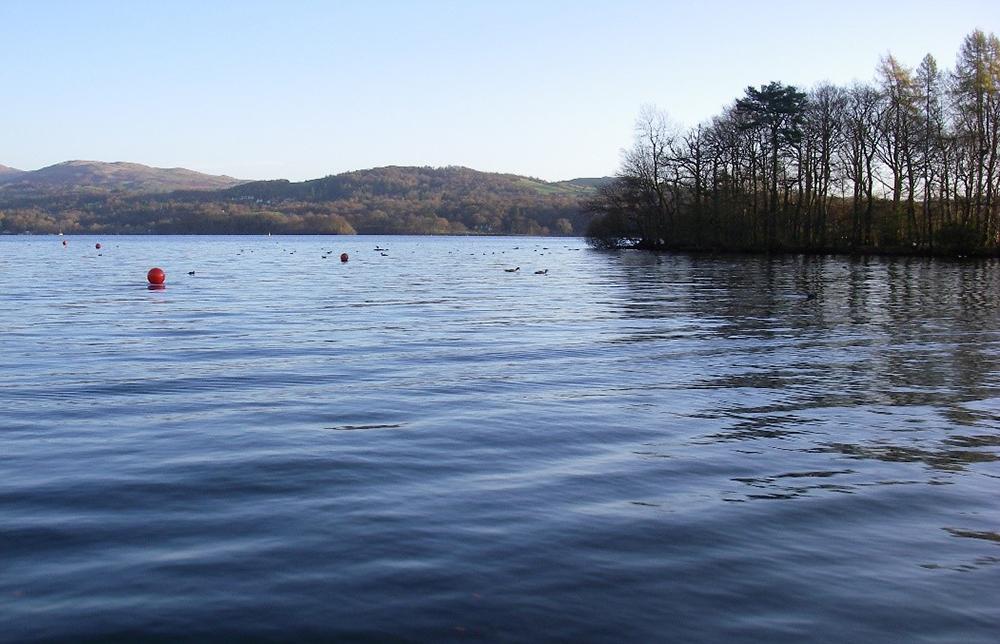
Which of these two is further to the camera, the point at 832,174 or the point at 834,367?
the point at 832,174

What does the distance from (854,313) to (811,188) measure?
2461 inches

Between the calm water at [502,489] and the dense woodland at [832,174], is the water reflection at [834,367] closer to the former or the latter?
the calm water at [502,489]

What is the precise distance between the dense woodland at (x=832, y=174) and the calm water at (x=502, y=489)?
55.2 metres

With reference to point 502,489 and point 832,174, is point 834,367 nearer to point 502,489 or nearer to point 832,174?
point 502,489

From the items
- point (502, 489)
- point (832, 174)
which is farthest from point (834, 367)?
point (832, 174)

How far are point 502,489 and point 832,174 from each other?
83850 mm

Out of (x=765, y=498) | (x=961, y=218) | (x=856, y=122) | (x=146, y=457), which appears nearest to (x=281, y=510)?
(x=146, y=457)

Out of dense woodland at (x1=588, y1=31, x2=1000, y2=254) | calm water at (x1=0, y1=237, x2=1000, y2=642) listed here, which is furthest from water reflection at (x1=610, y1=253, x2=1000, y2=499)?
dense woodland at (x1=588, y1=31, x2=1000, y2=254)

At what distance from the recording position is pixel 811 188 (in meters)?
87.8

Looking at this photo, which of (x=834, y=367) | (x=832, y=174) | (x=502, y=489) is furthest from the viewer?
(x=832, y=174)

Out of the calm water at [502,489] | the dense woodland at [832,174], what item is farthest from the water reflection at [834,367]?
the dense woodland at [832,174]

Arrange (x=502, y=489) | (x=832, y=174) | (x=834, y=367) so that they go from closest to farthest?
(x=502, y=489) → (x=834, y=367) → (x=832, y=174)

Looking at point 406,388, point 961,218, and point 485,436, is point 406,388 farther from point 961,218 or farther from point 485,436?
point 961,218

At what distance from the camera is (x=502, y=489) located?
9.41 m
